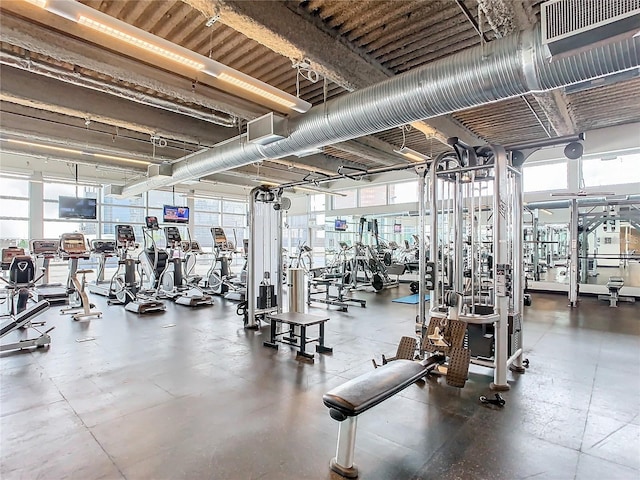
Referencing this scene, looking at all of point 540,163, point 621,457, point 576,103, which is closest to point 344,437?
point 621,457

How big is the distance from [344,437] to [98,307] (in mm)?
7715

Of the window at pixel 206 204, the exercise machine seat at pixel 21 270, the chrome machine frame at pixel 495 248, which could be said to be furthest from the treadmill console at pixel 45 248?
the chrome machine frame at pixel 495 248

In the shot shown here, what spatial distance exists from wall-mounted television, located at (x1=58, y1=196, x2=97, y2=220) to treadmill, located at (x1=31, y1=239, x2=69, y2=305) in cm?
182

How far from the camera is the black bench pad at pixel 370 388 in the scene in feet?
7.27

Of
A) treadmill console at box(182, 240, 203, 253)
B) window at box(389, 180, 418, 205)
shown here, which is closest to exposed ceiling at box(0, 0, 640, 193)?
treadmill console at box(182, 240, 203, 253)

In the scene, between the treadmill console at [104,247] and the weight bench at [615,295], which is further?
the treadmill console at [104,247]

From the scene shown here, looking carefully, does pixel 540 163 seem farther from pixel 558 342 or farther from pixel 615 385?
pixel 615 385

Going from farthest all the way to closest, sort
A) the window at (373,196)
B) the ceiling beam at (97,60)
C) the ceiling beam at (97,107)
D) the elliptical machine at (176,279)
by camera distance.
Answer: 1. the window at (373,196)
2. the elliptical machine at (176,279)
3. the ceiling beam at (97,107)
4. the ceiling beam at (97,60)

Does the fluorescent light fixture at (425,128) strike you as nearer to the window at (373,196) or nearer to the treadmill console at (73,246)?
the window at (373,196)

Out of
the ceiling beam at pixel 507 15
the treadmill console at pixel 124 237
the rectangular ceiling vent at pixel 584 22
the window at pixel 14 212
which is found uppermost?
the ceiling beam at pixel 507 15

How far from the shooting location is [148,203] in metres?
13.4

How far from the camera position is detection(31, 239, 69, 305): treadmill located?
25.9 feet

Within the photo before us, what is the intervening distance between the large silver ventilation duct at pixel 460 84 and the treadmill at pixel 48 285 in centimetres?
631

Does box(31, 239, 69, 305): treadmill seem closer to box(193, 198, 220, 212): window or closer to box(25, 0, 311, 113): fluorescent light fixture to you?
box(193, 198, 220, 212): window
